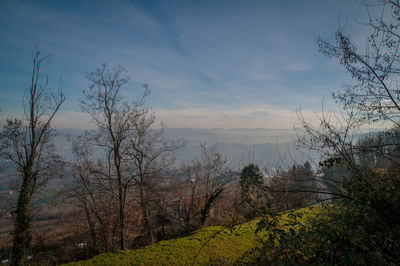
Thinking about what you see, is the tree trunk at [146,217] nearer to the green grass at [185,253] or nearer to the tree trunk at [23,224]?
the green grass at [185,253]

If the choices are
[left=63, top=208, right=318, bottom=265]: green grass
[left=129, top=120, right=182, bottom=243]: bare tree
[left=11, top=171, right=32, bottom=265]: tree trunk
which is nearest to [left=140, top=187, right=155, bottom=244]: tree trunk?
[left=129, top=120, right=182, bottom=243]: bare tree

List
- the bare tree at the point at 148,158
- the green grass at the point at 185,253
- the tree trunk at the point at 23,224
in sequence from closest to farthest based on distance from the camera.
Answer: the green grass at the point at 185,253, the tree trunk at the point at 23,224, the bare tree at the point at 148,158

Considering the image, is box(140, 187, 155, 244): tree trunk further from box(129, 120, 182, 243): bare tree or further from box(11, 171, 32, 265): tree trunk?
box(11, 171, 32, 265): tree trunk

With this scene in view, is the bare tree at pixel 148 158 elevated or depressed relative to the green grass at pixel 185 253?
elevated

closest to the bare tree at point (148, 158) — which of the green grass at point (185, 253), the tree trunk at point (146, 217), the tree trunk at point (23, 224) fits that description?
the tree trunk at point (146, 217)

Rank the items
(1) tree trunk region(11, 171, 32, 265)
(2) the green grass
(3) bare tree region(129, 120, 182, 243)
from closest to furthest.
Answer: (2) the green grass, (1) tree trunk region(11, 171, 32, 265), (3) bare tree region(129, 120, 182, 243)

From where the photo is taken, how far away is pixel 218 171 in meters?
16.0

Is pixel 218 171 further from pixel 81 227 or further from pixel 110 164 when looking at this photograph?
pixel 81 227

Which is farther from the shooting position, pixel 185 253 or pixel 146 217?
pixel 146 217

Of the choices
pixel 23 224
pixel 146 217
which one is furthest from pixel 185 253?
pixel 23 224

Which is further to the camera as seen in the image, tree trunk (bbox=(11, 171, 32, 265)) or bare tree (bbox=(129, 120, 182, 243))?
bare tree (bbox=(129, 120, 182, 243))

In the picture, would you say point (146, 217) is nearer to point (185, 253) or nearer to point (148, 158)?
point (148, 158)

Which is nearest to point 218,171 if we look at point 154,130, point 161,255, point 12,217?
point 154,130

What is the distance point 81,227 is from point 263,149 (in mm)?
14914
